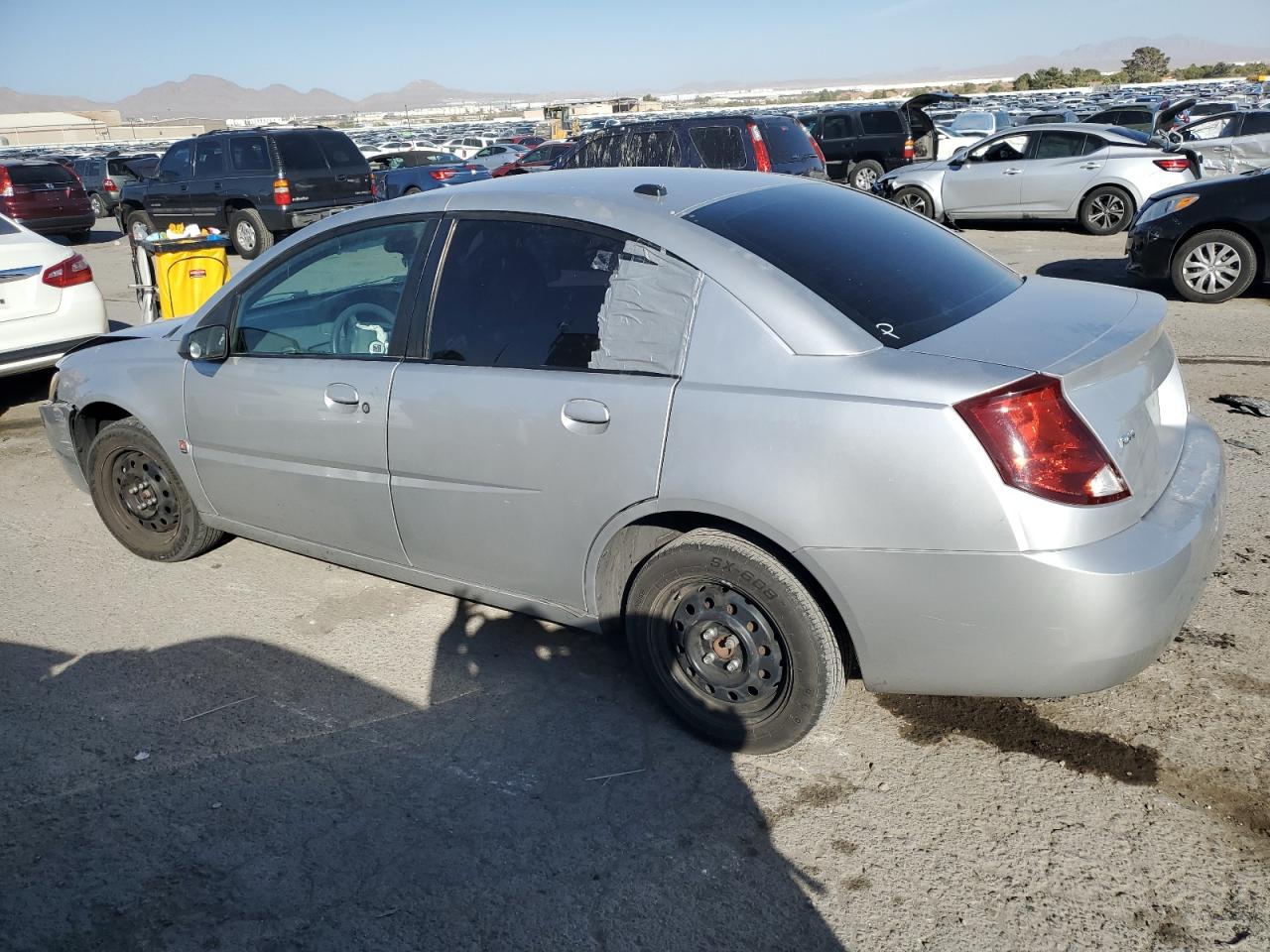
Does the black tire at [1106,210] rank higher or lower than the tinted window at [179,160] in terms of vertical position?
lower

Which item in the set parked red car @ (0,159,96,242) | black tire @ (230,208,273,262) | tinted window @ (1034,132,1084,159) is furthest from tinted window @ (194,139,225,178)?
tinted window @ (1034,132,1084,159)

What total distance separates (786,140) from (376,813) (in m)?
12.2

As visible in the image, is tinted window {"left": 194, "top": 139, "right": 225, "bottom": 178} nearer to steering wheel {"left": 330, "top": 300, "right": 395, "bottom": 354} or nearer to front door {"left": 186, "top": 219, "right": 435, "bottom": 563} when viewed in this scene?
front door {"left": 186, "top": 219, "right": 435, "bottom": 563}

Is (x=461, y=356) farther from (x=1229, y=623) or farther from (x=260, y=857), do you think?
(x=1229, y=623)

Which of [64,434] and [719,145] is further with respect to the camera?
[719,145]

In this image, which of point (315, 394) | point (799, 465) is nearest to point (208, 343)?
point (315, 394)

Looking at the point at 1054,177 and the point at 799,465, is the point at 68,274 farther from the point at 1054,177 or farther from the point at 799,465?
the point at 1054,177

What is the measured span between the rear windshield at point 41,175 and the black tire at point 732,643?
2040 cm

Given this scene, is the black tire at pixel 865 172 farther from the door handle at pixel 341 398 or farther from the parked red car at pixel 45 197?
the door handle at pixel 341 398

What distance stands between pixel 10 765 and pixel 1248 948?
3.64 meters

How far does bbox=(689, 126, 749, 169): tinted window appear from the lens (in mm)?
13133

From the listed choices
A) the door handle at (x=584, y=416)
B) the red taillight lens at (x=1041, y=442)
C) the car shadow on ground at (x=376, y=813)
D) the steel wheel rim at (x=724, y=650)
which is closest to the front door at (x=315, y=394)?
the car shadow on ground at (x=376, y=813)

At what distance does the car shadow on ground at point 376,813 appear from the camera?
265 centimetres

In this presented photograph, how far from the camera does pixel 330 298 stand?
420 centimetres
